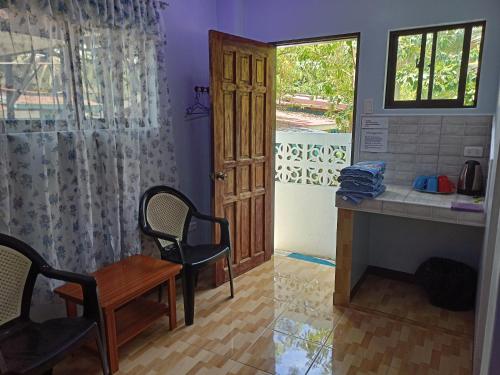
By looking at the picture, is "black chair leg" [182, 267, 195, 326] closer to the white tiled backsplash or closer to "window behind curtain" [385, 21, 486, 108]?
the white tiled backsplash

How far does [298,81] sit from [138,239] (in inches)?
137

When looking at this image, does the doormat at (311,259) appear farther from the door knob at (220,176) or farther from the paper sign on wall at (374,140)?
the door knob at (220,176)

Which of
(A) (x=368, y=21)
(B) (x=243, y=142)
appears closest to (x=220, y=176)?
(B) (x=243, y=142)

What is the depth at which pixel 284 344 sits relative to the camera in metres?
2.29

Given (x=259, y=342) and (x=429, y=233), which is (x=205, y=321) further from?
(x=429, y=233)

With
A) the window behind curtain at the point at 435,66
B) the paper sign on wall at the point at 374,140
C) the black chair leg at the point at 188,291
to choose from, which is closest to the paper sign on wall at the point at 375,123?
the paper sign on wall at the point at 374,140

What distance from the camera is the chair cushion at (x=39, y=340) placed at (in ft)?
4.97

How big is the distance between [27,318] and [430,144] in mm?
2866

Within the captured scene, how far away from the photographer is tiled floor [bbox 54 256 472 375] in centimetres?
206

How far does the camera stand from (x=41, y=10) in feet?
6.43

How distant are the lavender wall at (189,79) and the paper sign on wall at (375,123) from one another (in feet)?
4.57

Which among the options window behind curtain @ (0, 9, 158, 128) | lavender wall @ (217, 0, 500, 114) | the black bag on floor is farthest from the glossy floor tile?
window behind curtain @ (0, 9, 158, 128)

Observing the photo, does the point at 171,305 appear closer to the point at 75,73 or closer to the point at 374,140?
the point at 75,73

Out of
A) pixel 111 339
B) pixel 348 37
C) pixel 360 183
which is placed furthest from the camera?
pixel 348 37
